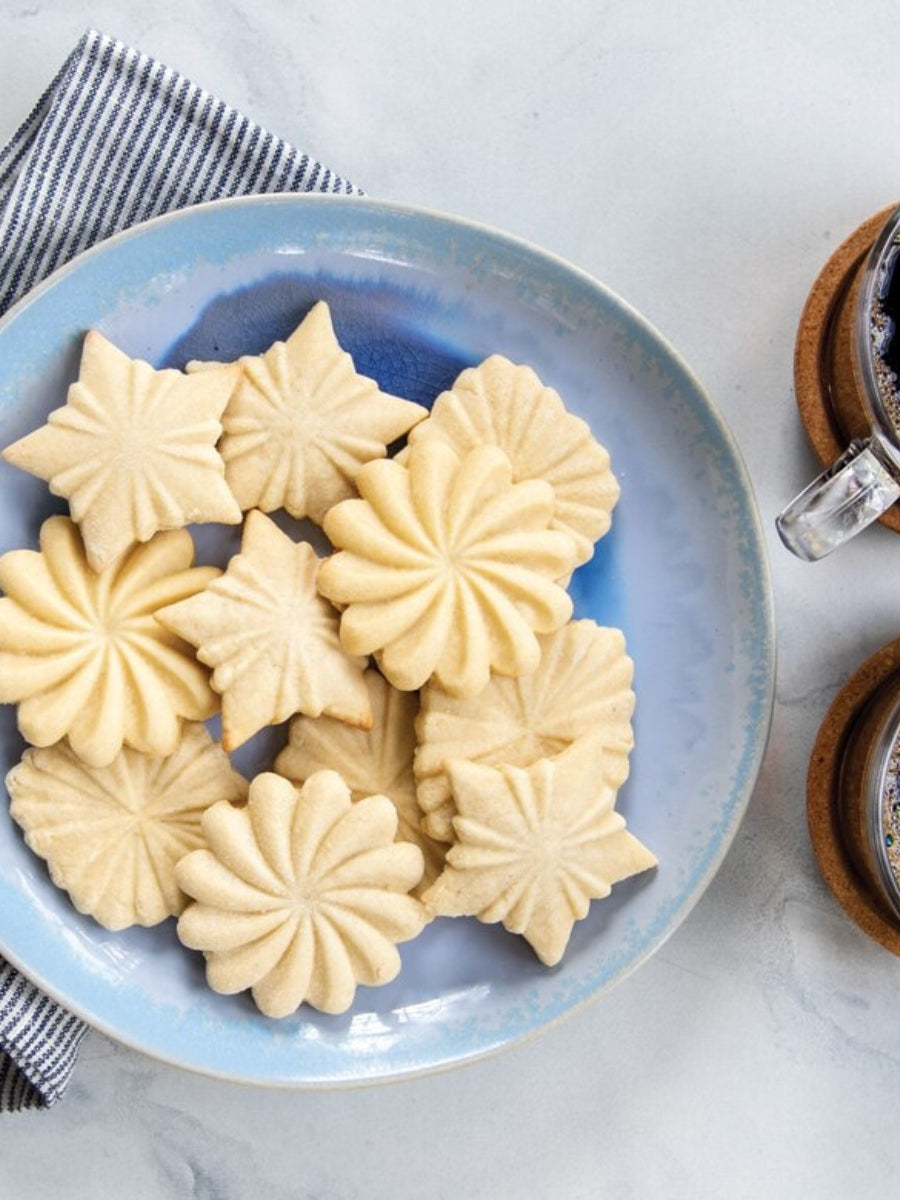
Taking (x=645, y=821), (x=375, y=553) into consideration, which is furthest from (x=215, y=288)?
(x=645, y=821)

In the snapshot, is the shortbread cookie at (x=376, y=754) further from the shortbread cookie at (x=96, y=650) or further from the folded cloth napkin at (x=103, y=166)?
the folded cloth napkin at (x=103, y=166)

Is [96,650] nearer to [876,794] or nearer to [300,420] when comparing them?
[300,420]

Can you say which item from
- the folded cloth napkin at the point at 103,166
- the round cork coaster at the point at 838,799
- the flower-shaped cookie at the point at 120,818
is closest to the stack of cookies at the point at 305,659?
the flower-shaped cookie at the point at 120,818

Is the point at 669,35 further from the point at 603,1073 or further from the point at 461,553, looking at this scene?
the point at 603,1073

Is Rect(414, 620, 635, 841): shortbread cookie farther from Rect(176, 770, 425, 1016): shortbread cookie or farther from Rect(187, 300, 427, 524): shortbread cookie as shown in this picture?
Rect(187, 300, 427, 524): shortbread cookie

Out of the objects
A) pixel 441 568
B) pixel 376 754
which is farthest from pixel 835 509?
pixel 376 754

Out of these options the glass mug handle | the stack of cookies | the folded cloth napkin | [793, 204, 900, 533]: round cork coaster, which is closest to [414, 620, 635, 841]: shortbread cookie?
the stack of cookies

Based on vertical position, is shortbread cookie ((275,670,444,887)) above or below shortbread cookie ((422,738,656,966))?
below
